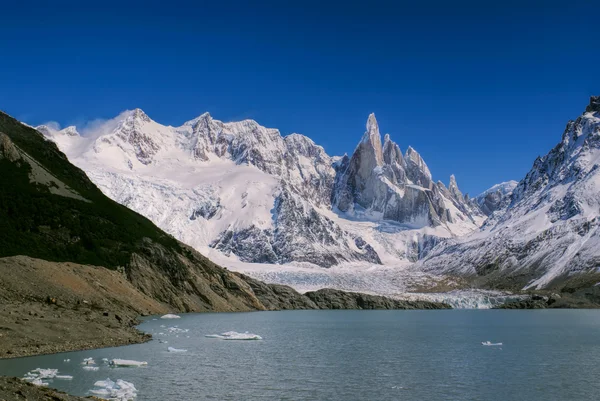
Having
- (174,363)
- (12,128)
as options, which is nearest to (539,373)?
(174,363)

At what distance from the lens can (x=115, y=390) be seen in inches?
1506

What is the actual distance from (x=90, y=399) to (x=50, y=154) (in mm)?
126439

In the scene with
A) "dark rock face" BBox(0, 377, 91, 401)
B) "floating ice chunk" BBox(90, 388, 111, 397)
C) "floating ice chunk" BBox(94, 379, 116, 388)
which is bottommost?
"floating ice chunk" BBox(90, 388, 111, 397)

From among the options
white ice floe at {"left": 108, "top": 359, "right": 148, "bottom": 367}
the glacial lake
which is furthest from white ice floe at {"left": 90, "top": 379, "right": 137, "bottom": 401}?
white ice floe at {"left": 108, "top": 359, "right": 148, "bottom": 367}

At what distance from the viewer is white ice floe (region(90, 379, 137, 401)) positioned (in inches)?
1459

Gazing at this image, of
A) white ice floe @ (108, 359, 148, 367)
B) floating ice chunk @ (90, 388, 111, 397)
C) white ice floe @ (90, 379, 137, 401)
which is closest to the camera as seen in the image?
white ice floe @ (90, 379, 137, 401)

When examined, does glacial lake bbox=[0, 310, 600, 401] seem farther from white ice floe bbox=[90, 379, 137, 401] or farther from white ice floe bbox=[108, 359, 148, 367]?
white ice floe bbox=[108, 359, 148, 367]

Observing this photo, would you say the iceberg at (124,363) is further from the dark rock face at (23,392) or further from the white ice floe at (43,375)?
the dark rock face at (23,392)

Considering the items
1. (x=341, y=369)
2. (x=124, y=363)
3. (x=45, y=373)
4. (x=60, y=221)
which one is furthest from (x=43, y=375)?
(x=60, y=221)

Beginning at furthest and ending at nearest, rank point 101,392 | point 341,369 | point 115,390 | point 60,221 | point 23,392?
point 60,221 → point 341,369 → point 115,390 → point 101,392 → point 23,392

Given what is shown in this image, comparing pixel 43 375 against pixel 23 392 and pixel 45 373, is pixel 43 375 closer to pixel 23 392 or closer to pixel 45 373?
pixel 45 373

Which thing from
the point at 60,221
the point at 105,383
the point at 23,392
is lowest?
the point at 105,383

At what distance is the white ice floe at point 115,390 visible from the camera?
37.1 m

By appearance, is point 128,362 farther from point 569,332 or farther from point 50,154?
point 50,154
